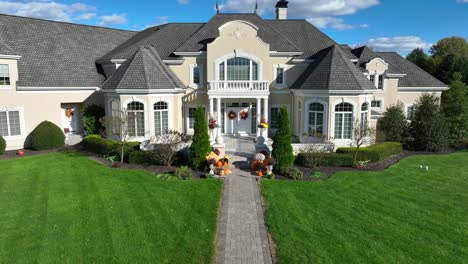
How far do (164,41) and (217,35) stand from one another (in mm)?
5176

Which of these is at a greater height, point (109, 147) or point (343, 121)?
point (343, 121)

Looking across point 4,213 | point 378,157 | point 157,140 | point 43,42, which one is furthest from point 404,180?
point 43,42

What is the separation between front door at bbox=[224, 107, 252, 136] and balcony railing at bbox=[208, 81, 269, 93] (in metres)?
2.17

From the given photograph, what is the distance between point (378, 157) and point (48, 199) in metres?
18.6

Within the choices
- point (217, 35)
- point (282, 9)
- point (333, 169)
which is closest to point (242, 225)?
point (333, 169)

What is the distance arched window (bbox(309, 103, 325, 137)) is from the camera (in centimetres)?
2453

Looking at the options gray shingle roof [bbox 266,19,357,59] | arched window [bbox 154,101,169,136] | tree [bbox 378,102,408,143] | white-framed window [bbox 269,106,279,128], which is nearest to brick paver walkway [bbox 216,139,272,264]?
arched window [bbox 154,101,169,136]

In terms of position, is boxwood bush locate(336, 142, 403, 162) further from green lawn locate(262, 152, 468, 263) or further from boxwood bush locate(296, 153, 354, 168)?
green lawn locate(262, 152, 468, 263)

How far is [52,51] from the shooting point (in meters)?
28.9

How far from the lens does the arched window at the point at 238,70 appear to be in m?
27.7

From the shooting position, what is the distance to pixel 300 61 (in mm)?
27906

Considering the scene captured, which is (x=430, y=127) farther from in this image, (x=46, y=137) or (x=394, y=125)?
(x=46, y=137)

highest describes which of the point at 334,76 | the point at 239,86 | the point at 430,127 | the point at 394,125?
the point at 334,76

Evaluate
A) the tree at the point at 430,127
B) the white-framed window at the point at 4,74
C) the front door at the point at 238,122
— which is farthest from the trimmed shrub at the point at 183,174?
the tree at the point at 430,127
